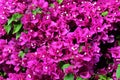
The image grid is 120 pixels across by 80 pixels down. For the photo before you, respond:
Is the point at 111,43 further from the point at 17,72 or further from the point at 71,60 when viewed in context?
the point at 17,72

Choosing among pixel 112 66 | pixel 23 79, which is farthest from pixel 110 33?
pixel 23 79

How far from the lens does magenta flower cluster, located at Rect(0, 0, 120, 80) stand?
3.09 metres

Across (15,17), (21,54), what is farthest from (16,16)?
(21,54)

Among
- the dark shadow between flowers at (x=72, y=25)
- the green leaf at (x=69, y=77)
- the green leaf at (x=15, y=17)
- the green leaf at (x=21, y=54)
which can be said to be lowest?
the green leaf at (x=69, y=77)

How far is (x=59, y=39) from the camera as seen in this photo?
10.7 ft

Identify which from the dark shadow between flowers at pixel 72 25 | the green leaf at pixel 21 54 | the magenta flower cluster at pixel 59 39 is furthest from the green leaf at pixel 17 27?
the dark shadow between flowers at pixel 72 25

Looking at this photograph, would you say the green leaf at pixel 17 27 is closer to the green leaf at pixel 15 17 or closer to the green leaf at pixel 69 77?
the green leaf at pixel 15 17

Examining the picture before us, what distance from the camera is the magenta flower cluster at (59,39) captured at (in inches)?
122

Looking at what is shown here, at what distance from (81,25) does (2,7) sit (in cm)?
82

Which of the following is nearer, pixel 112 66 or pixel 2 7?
pixel 112 66

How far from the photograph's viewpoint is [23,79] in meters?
3.29

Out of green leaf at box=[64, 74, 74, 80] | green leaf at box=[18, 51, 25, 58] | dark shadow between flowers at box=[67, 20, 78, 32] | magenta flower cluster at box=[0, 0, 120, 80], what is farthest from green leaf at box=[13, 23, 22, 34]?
green leaf at box=[64, 74, 74, 80]

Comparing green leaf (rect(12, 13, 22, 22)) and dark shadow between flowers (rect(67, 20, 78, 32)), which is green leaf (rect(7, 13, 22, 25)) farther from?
dark shadow between flowers (rect(67, 20, 78, 32))

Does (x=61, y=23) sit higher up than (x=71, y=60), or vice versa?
(x=61, y=23)
